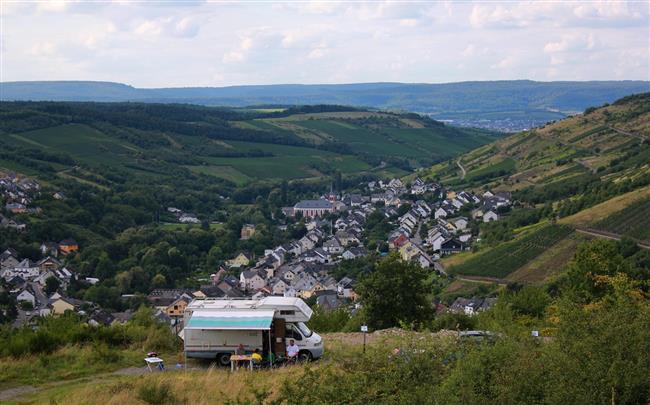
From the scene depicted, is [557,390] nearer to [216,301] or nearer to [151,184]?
[216,301]

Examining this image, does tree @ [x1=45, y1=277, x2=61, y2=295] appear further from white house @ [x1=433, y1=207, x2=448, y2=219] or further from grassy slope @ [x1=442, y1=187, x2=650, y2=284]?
white house @ [x1=433, y1=207, x2=448, y2=219]

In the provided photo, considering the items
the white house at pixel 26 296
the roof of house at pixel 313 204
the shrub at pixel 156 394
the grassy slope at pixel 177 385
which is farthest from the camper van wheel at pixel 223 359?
the roof of house at pixel 313 204

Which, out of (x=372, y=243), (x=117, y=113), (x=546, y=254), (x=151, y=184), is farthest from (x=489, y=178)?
(x=117, y=113)

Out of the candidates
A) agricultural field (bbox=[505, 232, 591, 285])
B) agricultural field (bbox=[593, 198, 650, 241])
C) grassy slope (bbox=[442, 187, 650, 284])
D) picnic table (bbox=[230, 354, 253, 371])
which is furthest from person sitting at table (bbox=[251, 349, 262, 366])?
agricultural field (bbox=[593, 198, 650, 241])

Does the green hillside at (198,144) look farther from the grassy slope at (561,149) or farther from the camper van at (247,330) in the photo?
the camper van at (247,330)

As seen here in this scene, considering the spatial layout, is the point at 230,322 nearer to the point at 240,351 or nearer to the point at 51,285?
the point at 240,351

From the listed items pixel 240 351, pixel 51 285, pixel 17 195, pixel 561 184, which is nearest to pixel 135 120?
pixel 17 195

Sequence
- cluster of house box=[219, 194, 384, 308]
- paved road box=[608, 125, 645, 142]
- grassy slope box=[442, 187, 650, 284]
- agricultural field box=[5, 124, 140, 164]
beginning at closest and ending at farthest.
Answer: grassy slope box=[442, 187, 650, 284] → cluster of house box=[219, 194, 384, 308] → paved road box=[608, 125, 645, 142] → agricultural field box=[5, 124, 140, 164]
